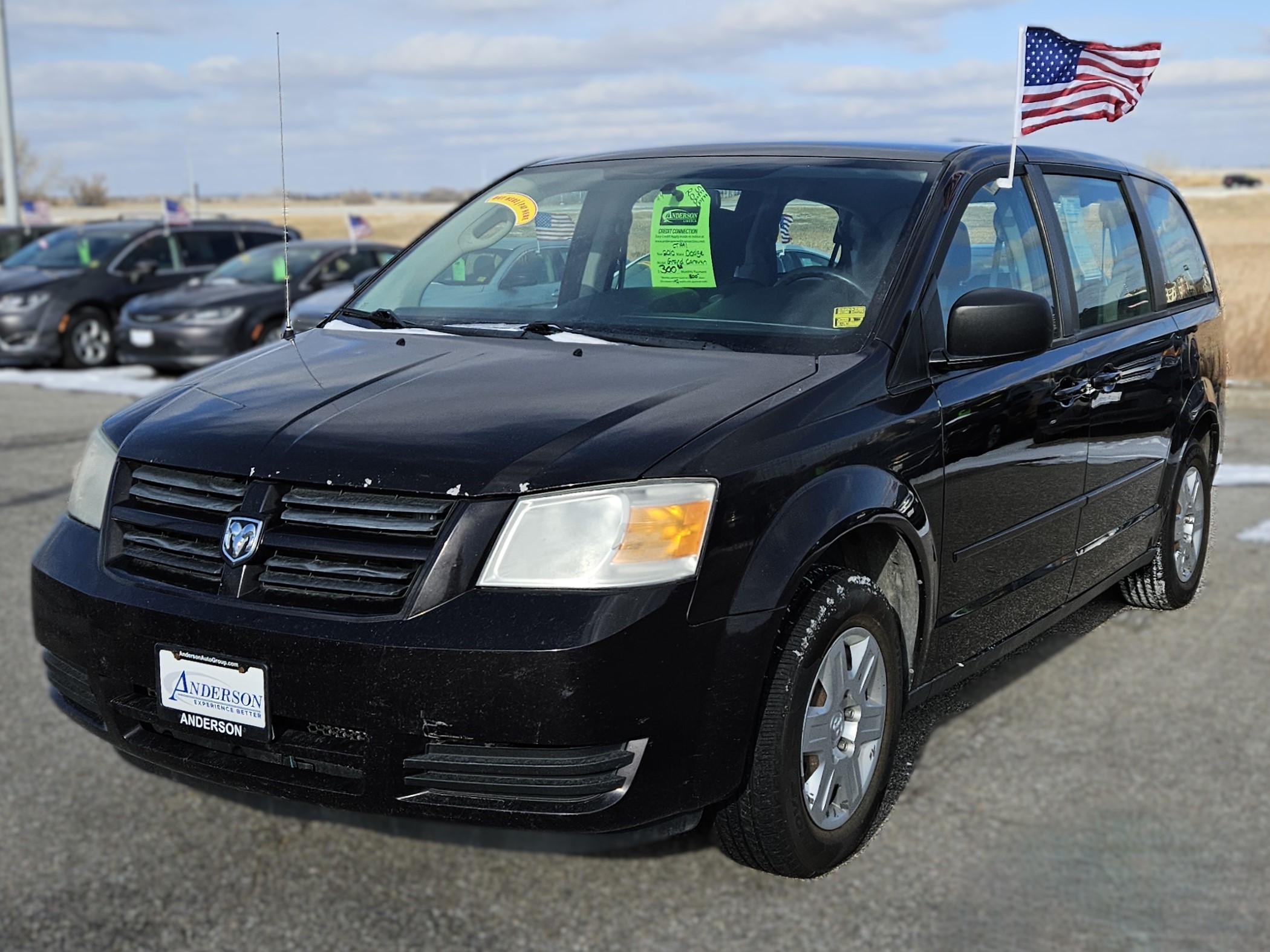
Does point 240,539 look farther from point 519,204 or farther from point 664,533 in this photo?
point 519,204

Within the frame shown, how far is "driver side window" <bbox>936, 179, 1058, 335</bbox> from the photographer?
154 inches

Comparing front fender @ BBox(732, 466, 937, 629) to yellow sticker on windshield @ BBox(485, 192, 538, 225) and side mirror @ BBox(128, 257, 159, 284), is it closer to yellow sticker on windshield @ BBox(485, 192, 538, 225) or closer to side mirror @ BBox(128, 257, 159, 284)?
yellow sticker on windshield @ BBox(485, 192, 538, 225)

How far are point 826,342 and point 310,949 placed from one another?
1899 millimetres

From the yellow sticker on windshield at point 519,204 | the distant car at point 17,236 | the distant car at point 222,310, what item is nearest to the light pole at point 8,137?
the distant car at point 17,236

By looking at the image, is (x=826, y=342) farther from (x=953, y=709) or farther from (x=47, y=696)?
(x=47, y=696)

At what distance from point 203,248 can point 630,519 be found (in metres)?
15.7

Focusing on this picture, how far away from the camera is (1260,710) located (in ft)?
15.5

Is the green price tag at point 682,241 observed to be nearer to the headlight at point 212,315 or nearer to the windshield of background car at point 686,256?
the windshield of background car at point 686,256

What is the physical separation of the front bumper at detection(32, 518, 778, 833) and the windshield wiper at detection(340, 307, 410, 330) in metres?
1.31

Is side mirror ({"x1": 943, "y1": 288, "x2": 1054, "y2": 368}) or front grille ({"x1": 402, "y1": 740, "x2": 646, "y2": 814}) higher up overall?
side mirror ({"x1": 943, "y1": 288, "x2": 1054, "y2": 368})

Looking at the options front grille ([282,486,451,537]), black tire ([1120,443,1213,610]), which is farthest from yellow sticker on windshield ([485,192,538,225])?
black tire ([1120,443,1213,610])

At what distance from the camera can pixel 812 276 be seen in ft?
12.6

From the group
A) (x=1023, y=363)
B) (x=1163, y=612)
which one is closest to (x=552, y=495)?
(x=1023, y=363)

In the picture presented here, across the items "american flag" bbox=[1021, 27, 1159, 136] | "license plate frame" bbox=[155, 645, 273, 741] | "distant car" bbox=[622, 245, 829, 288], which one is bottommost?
"license plate frame" bbox=[155, 645, 273, 741]
